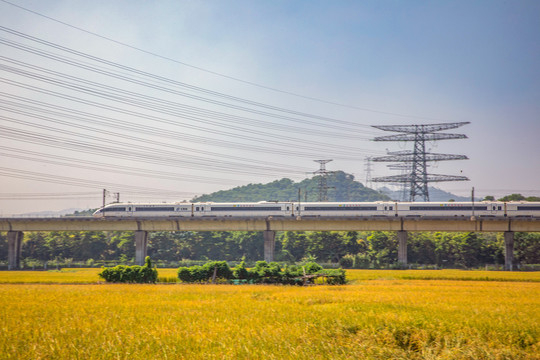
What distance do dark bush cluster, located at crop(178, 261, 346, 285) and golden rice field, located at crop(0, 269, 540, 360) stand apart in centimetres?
1592

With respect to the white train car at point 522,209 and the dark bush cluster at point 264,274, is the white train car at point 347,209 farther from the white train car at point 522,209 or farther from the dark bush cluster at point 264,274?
the dark bush cluster at point 264,274

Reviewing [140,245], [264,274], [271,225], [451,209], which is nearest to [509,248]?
[451,209]

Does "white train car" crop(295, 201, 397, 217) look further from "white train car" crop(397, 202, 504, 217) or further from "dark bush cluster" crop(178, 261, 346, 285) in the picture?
"dark bush cluster" crop(178, 261, 346, 285)

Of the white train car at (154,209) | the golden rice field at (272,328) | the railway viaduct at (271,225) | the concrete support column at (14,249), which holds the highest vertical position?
the white train car at (154,209)

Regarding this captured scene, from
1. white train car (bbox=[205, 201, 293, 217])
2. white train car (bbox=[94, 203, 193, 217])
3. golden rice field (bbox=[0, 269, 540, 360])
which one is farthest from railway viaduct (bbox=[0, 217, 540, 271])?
golden rice field (bbox=[0, 269, 540, 360])

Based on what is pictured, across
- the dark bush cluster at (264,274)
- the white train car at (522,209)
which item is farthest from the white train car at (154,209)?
the white train car at (522,209)

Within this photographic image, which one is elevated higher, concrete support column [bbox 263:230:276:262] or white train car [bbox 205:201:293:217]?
white train car [bbox 205:201:293:217]

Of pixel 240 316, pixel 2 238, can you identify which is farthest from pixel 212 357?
pixel 2 238

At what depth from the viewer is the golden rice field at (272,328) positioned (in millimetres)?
15211

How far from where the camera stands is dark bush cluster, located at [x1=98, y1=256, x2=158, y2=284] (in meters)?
45.8

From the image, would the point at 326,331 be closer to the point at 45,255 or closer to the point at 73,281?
the point at 73,281

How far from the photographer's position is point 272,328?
18.7 meters

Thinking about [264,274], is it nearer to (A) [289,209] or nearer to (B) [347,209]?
(A) [289,209]

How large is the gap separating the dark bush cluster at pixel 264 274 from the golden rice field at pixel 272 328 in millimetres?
15925
